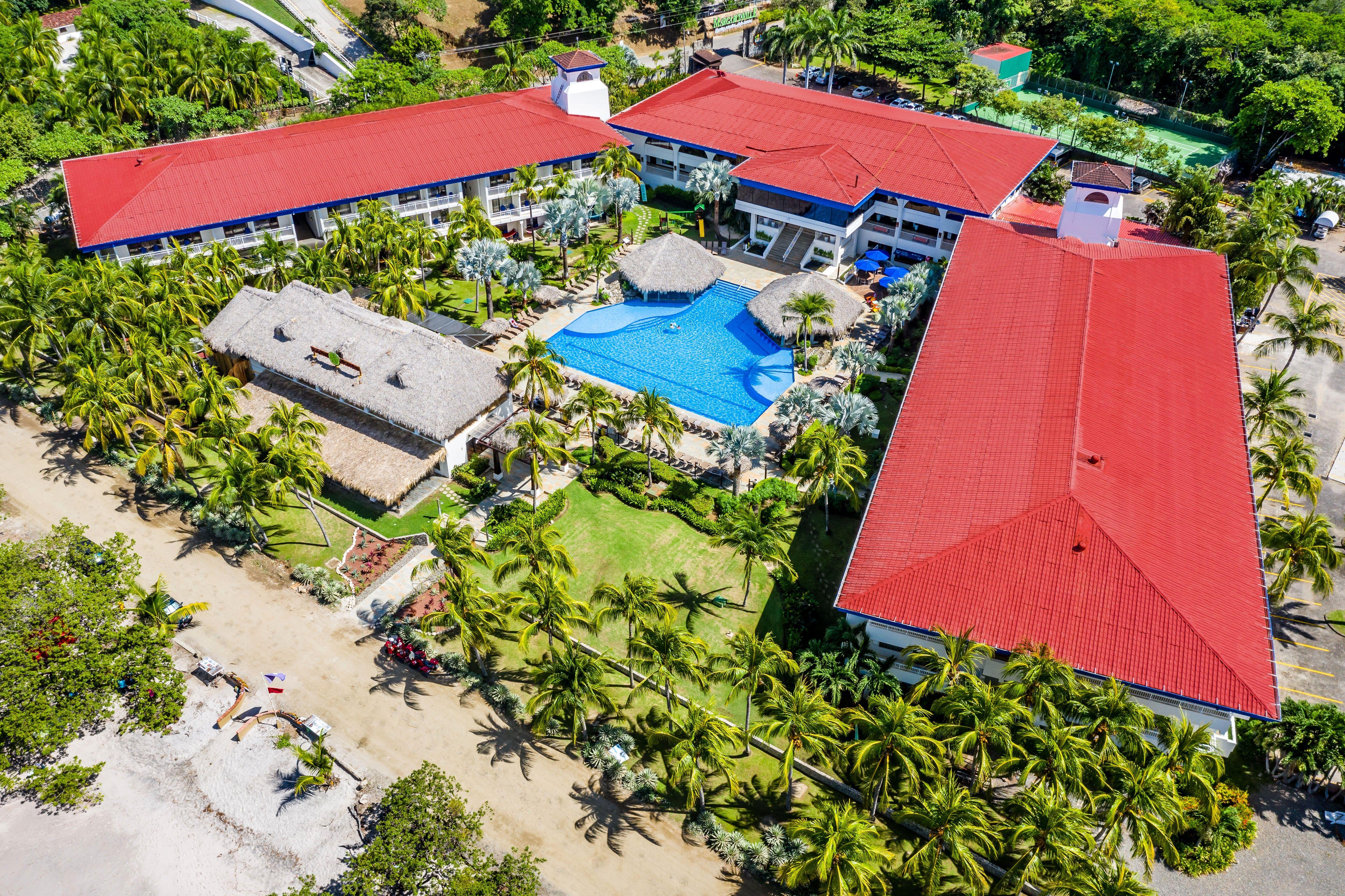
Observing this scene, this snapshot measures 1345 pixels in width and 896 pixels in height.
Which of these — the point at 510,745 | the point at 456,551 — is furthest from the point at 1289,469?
the point at 456,551

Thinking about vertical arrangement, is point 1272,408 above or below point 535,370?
above

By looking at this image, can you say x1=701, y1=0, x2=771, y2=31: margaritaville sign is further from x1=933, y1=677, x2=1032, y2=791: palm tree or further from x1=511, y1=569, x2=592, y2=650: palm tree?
x1=933, y1=677, x2=1032, y2=791: palm tree

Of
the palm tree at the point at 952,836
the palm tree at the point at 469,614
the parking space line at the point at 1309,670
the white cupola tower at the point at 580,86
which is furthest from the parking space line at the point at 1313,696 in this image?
the white cupola tower at the point at 580,86

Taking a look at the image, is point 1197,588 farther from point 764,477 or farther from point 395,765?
point 395,765

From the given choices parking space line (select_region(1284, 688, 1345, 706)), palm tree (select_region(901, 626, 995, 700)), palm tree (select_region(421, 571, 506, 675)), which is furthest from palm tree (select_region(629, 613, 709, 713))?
parking space line (select_region(1284, 688, 1345, 706))

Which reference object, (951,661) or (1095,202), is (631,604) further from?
(1095,202)
